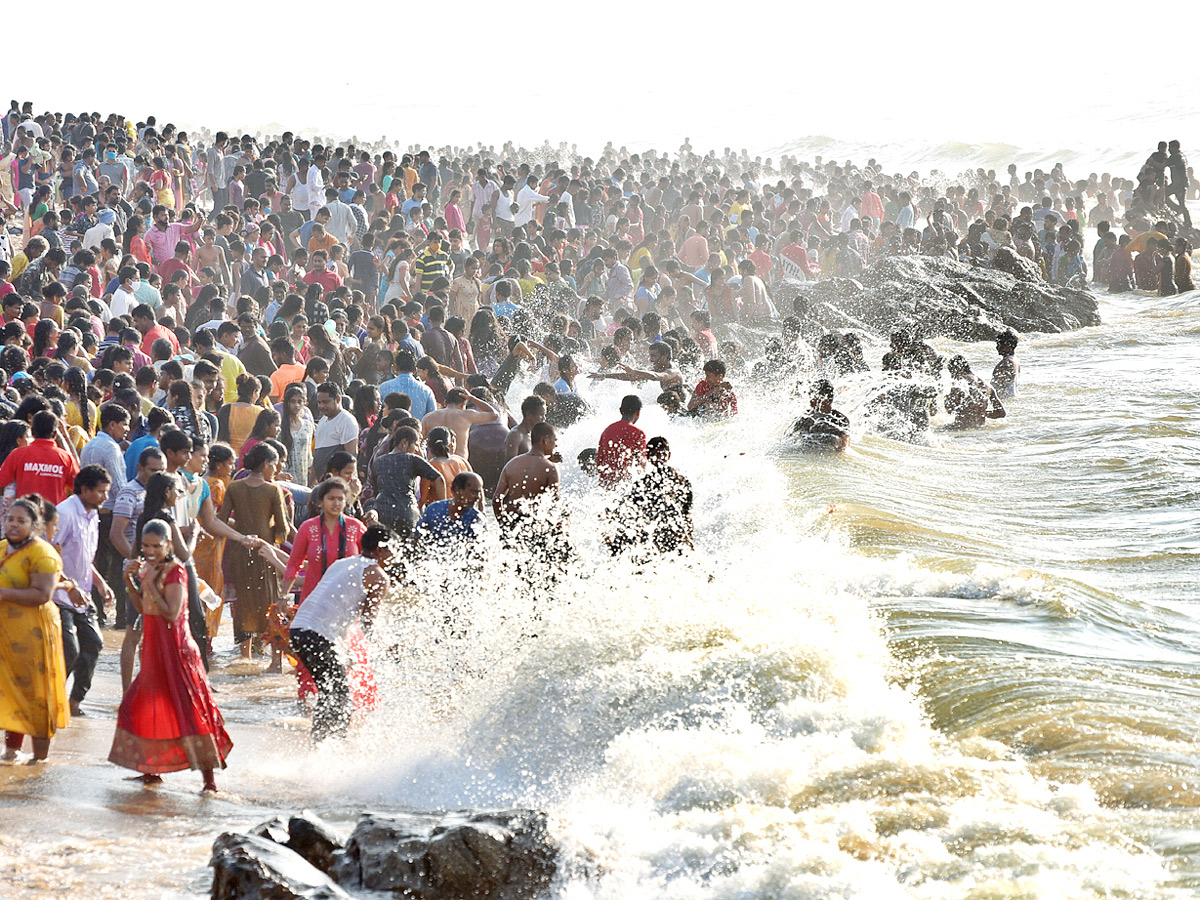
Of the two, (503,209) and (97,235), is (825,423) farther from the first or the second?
(503,209)

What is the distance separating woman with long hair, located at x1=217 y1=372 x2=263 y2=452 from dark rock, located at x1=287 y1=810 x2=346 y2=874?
16.7ft

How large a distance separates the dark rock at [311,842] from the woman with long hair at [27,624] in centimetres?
170

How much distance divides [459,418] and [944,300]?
15712 mm

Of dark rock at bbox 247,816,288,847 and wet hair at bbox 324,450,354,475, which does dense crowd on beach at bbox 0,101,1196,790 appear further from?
dark rock at bbox 247,816,288,847

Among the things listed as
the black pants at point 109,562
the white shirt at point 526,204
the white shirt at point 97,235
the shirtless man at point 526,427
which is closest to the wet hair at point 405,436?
the shirtless man at point 526,427

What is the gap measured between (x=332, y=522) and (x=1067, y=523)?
739 centimetres

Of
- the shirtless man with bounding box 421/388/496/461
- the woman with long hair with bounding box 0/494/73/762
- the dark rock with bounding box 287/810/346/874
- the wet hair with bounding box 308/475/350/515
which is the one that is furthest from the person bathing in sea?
the dark rock with bounding box 287/810/346/874

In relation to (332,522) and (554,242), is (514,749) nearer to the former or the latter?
(332,522)

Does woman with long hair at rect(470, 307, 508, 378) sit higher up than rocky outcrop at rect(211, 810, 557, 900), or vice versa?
woman with long hair at rect(470, 307, 508, 378)

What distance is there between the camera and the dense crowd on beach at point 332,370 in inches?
288

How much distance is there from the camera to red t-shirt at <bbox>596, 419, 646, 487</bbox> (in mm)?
9535

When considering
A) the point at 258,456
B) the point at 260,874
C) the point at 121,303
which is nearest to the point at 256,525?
the point at 258,456

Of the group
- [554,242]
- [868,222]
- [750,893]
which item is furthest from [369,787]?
[868,222]

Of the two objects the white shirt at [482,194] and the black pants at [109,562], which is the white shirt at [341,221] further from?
the black pants at [109,562]
